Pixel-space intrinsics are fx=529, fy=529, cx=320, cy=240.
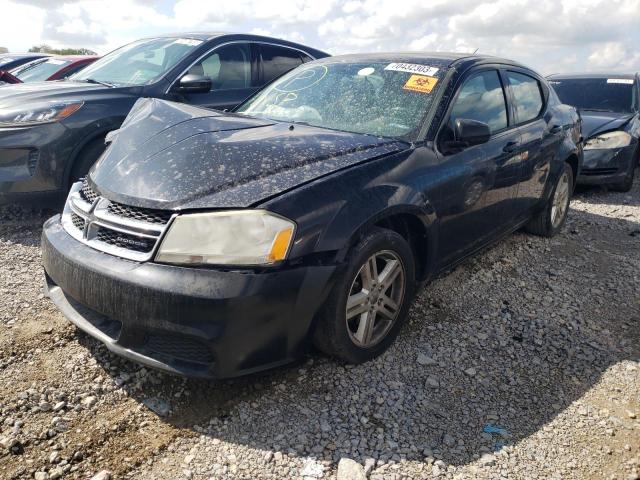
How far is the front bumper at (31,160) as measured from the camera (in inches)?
165

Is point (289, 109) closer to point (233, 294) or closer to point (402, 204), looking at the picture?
point (402, 204)

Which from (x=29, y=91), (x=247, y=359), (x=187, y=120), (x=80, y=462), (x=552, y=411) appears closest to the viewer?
(x=80, y=462)

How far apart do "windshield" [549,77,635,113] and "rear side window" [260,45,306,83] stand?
4.29 m

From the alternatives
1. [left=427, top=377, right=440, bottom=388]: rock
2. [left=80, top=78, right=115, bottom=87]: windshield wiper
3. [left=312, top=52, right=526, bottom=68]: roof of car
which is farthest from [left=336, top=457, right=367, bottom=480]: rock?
[left=80, top=78, right=115, bottom=87]: windshield wiper

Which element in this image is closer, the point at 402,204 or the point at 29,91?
the point at 402,204

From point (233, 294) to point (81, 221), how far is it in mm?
1051

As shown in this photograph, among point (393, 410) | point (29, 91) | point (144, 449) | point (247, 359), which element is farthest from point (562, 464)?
point (29, 91)

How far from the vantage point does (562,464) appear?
86.8 inches

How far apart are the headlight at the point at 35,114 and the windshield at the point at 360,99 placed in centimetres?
163

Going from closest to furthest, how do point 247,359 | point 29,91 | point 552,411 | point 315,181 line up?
point 247,359 < point 315,181 < point 552,411 < point 29,91

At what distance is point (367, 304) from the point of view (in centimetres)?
Answer: 266

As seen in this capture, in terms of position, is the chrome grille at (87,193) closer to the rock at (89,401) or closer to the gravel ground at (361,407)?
the gravel ground at (361,407)

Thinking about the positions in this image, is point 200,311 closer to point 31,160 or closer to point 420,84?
point 420,84

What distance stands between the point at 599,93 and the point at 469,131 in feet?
19.5
